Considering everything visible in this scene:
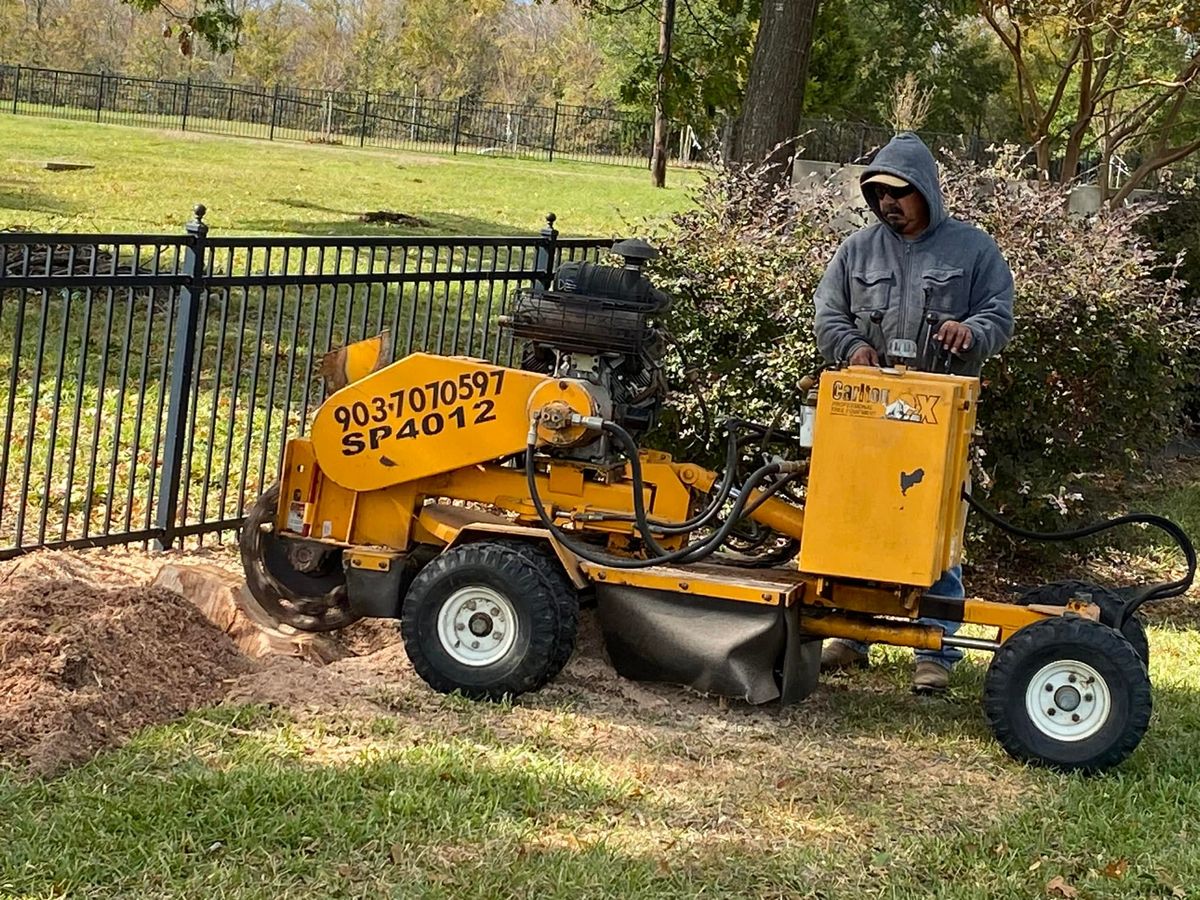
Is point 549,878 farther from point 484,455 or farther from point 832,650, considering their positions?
point 832,650

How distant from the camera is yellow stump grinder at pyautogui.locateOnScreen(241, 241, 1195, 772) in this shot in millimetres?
4980

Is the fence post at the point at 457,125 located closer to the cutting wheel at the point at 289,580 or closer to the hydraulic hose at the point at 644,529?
the cutting wheel at the point at 289,580

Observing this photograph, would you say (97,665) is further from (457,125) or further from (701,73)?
(457,125)

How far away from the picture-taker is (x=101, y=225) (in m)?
15.3

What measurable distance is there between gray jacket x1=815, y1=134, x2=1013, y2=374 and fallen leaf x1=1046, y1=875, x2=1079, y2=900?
76.0 inches

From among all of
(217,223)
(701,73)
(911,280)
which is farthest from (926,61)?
(911,280)

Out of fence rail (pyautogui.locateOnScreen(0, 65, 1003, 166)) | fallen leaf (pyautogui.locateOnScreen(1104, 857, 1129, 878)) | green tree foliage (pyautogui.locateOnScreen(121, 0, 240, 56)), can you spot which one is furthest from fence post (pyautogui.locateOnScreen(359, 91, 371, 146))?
fallen leaf (pyautogui.locateOnScreen(1104, 857, 1129, 878))

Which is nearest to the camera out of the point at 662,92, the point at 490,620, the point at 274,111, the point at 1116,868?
the point at 1116,868

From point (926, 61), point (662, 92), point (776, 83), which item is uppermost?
point (926, 61)

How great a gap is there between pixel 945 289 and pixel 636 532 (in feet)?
4.54

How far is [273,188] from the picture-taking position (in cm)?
2181

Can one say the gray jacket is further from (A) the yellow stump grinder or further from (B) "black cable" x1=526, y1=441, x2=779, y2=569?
(B) "black cable" x1=526, y1=441, x2=779, y2=569

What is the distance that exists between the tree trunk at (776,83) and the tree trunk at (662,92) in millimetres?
2777

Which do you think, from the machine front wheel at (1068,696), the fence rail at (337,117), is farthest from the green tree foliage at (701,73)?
the fence rail at (337,117)
